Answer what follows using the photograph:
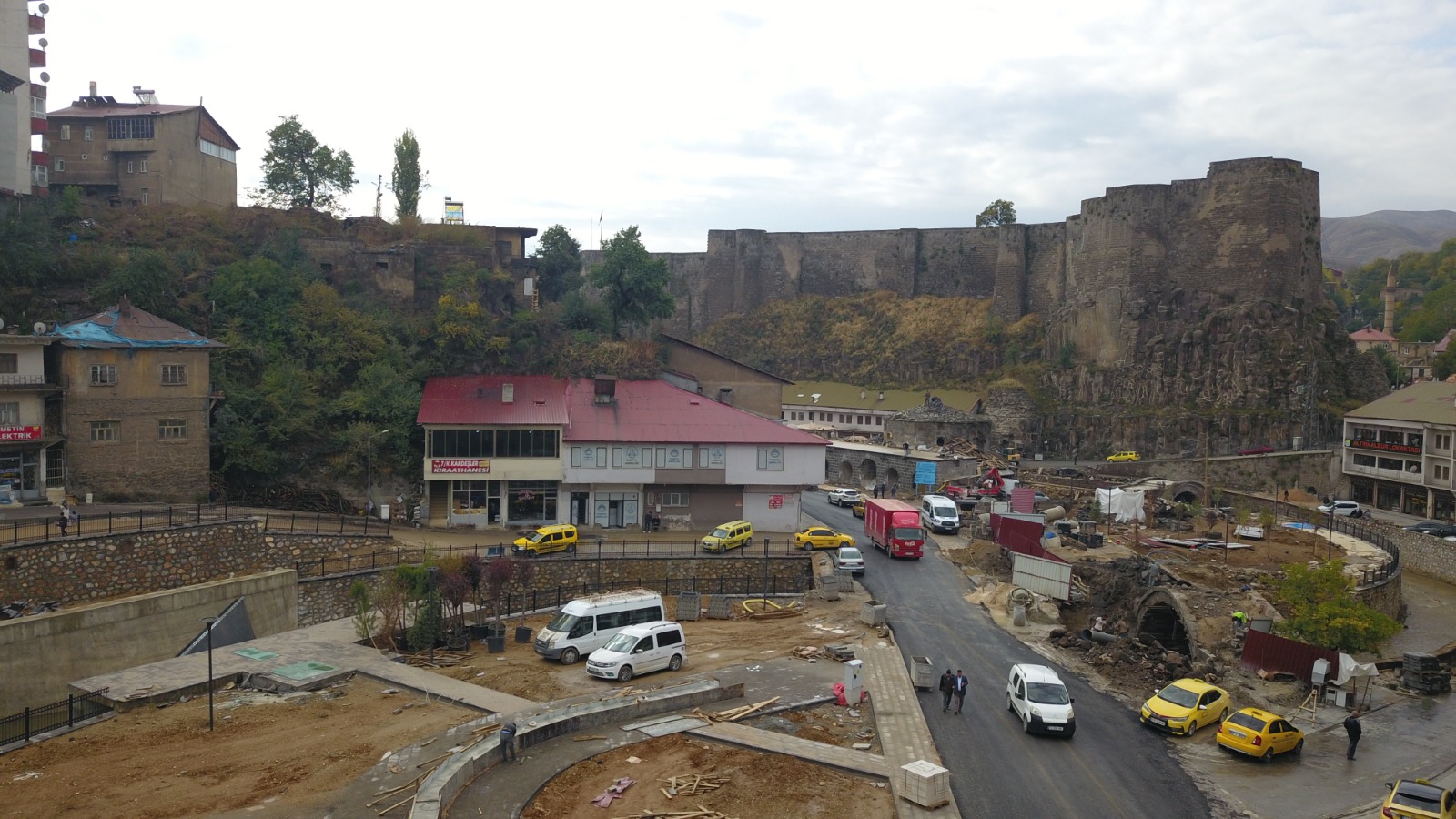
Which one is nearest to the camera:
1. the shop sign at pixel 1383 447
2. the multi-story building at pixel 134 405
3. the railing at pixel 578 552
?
the railing at pixel 578 552

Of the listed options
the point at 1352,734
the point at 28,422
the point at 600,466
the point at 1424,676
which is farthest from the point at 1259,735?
the point at 28,422

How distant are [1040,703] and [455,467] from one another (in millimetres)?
24690

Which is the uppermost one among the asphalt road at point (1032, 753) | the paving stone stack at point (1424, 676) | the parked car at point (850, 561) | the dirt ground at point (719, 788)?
the dirt ground at point (719, 788)

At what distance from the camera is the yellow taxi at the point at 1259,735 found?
63.2 feet

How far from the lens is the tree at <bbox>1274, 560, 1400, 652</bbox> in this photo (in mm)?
26188

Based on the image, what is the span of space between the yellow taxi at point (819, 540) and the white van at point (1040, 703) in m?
15.7

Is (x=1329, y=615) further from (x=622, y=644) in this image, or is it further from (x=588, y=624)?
(x=588, y=624)

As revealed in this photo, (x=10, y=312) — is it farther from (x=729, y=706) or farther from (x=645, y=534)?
(x=729, y=706)

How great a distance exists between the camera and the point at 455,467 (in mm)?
38625

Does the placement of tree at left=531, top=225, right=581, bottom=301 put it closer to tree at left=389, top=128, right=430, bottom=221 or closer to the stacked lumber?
tree at left=389, top=128, right=430, bottom=221

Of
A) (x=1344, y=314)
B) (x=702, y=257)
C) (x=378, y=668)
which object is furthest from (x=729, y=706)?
(x=1344, y=314)

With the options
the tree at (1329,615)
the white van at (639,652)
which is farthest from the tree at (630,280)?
the tree at (1329,615)

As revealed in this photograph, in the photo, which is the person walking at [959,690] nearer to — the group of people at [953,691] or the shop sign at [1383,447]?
the group of people at [953,691]

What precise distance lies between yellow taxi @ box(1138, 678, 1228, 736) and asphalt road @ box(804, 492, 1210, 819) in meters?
0.43
